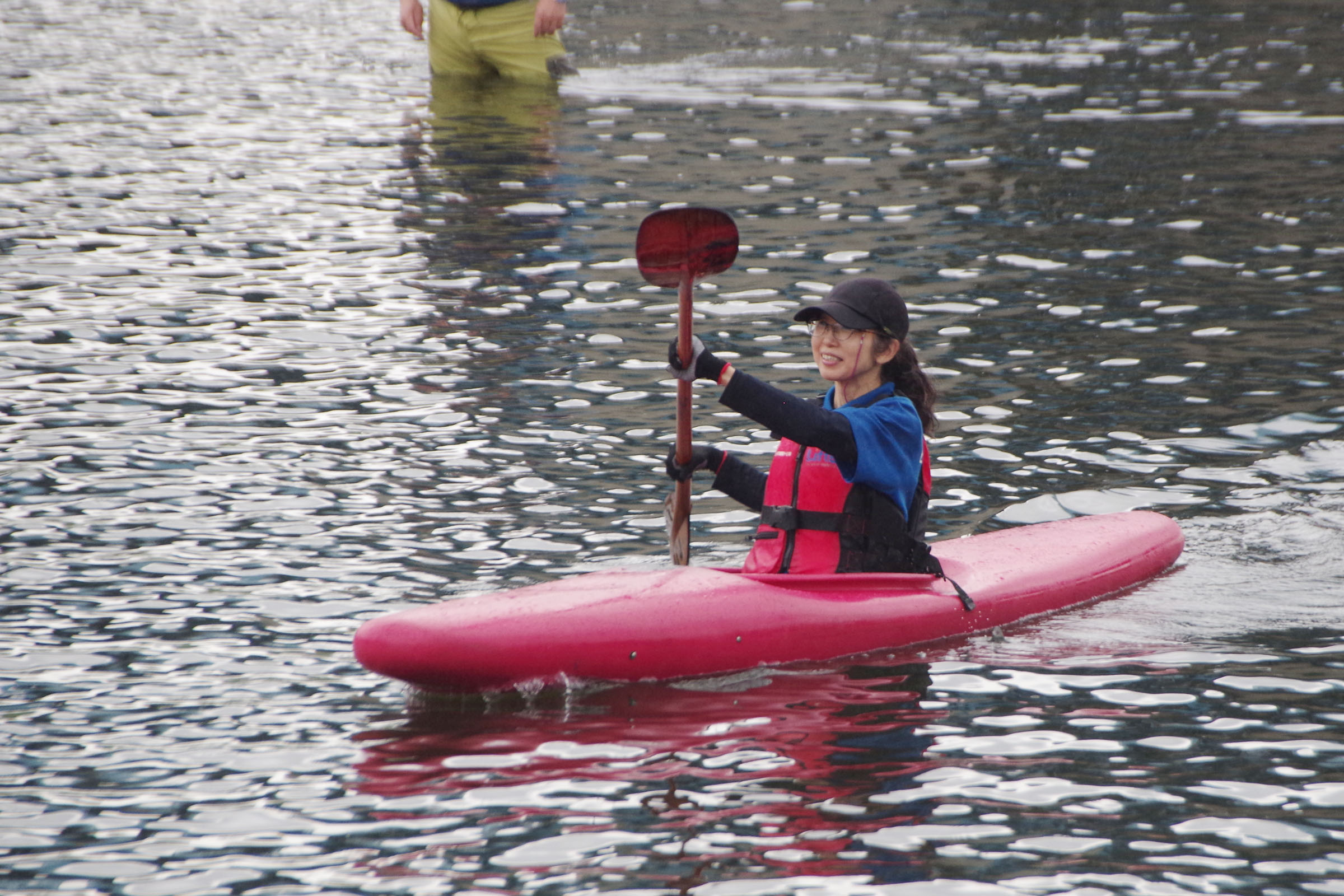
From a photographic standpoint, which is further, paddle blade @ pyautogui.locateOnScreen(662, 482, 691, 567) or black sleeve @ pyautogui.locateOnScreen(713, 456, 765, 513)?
black sleeve @ pyautogui.locateOnScreen(713, 456, 765, 513)

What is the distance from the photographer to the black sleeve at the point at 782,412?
4.95 metres

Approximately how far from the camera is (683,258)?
17.9 feet

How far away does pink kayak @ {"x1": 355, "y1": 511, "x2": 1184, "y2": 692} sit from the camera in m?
4.75

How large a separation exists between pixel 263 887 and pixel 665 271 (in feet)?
8.80

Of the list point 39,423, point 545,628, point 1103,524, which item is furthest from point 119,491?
point 1103,524

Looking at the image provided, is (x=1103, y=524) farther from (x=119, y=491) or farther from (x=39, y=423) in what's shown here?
(x=39, y=423)

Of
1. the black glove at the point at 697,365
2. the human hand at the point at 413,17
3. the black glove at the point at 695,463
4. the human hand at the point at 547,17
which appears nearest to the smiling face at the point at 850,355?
the black glove at the point at 697,365

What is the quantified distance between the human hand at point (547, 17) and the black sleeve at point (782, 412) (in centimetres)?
1117

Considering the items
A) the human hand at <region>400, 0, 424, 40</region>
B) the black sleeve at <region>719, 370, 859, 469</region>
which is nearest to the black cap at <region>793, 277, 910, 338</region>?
the black sleeve at <region>719, 370, 859, 469</region>

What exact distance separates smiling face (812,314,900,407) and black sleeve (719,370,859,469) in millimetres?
239

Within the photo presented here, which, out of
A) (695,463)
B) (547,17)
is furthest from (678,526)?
(547,17)

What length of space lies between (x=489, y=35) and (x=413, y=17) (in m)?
1.06

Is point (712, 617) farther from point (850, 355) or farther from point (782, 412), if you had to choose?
point (850, 355)

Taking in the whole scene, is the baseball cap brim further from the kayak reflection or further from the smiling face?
the kayak reflection
